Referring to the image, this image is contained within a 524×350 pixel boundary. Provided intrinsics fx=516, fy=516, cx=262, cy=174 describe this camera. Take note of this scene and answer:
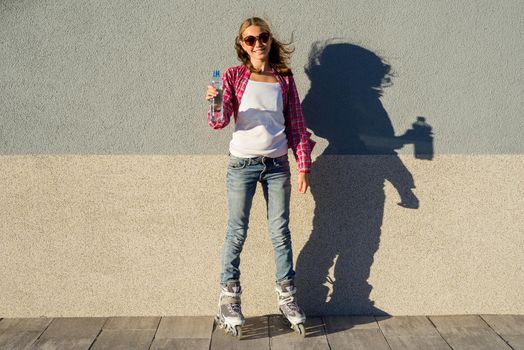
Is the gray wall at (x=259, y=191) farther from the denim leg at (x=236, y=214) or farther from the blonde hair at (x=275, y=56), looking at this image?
the denim leg at (x=236, y=214)

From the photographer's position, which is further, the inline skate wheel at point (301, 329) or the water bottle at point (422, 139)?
the water bottle at point (422, 139)

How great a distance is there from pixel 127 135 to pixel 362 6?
1696mm

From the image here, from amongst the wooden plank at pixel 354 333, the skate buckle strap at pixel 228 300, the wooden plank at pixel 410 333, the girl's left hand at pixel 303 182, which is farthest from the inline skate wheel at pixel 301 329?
the girl's left hand at pixel 303 182

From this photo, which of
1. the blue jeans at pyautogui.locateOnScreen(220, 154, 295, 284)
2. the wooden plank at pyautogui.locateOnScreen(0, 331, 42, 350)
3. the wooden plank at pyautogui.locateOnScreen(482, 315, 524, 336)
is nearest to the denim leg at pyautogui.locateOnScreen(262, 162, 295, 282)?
the blue jeans at pyautogui.locateOnScreen(220, 154, 295, 284)

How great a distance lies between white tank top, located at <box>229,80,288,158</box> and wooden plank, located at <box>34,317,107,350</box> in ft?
4.78

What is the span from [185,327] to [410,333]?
1437mm

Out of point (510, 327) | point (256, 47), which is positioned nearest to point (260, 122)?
point (256, 47)

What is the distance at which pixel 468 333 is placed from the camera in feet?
10.8

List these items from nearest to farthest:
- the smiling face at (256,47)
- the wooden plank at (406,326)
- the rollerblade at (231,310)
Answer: the smiling face at (256,47), the rollerblade at (231,310), the wooden plank at (406,326)

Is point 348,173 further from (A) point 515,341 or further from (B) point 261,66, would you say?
(A) point 515,341

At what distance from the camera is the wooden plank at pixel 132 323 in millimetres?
3338

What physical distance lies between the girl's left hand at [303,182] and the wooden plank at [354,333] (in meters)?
0.93

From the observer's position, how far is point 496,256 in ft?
11.4

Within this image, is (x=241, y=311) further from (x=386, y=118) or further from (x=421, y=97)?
(x=421, y=97)
